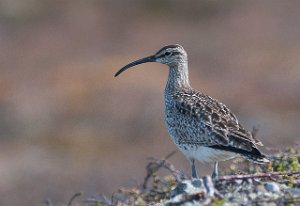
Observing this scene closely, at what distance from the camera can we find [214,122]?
40.4ft

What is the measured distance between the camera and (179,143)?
12703mm

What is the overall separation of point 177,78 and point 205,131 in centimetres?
179

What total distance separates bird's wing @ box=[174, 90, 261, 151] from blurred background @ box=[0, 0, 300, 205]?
7.49 meters

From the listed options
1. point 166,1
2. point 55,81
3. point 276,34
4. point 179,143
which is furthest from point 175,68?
point 166,1

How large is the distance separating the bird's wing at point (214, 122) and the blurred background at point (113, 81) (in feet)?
24.6

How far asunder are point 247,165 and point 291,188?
310 centimetres

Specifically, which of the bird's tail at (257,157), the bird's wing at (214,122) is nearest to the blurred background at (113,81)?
the bird's wing at (214,122)

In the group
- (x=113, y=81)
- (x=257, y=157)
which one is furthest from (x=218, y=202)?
(x=113, y=81)

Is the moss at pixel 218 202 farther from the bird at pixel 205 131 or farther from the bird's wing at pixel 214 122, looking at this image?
the bird's wing at pixel 214 122

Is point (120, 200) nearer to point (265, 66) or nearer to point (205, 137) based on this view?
point (205, 137)

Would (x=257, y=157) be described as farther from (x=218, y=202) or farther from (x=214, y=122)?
(x=218, y=202)

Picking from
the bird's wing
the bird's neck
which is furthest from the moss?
the bird's neck

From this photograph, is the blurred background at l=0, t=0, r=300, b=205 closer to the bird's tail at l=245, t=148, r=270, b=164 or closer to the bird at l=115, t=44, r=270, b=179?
the bird at l=115, t=44, r=270, b=179

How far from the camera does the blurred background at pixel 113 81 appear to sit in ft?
85.1
